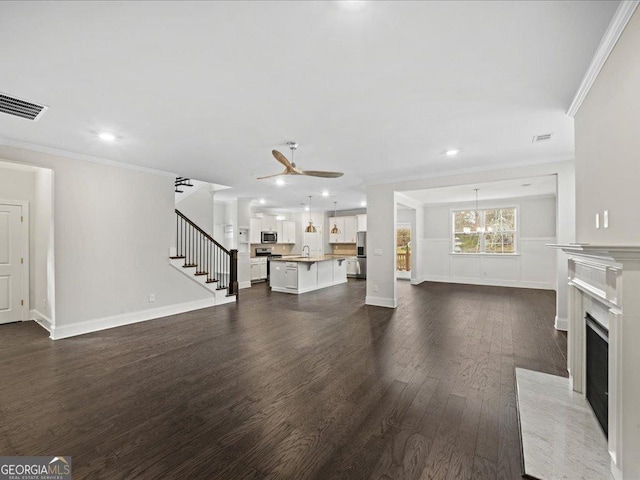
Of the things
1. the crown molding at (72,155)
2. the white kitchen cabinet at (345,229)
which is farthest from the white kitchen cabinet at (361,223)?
the crown molding at (72,155)

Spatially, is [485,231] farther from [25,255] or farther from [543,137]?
[25,255]

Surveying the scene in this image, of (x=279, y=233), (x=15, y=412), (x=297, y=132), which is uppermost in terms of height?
(x=297, y=132)

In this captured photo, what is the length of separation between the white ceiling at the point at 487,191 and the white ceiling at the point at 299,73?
8.17 feet

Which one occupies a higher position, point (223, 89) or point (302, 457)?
point (223, 89)

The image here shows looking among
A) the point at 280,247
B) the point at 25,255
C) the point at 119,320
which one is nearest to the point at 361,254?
the point at 280,247

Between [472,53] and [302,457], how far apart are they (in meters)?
3.04

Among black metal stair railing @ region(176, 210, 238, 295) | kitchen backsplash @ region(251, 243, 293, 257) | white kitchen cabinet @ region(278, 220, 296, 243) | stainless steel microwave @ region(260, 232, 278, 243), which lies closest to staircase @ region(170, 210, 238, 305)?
black metal stair railing @ region(176, 210, 238, 295)

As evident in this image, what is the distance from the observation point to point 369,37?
195 cm

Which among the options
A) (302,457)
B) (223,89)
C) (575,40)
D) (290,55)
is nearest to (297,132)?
(223,89)

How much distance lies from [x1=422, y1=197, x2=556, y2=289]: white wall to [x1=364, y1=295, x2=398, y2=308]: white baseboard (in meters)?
4.52

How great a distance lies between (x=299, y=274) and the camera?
8.02 m

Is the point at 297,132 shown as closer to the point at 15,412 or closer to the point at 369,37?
the point at 369,37

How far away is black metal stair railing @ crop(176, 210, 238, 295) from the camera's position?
6.61 metres

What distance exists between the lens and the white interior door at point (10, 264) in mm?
5090
